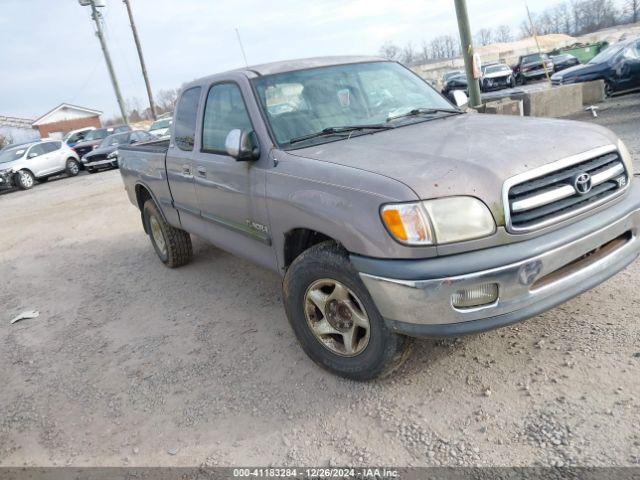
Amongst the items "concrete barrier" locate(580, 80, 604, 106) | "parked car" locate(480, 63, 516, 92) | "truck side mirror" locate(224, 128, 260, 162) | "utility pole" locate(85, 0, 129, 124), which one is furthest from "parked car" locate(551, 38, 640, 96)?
"utility pole" locate(85, 0, 129, 124)

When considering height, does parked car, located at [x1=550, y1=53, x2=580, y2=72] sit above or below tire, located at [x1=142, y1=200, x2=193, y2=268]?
above

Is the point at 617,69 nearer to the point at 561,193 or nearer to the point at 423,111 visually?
the point at 423,111

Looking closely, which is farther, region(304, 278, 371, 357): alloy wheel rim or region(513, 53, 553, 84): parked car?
region(513, 53, 553, 84): parked car

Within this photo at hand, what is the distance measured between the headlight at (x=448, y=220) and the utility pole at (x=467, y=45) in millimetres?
8205

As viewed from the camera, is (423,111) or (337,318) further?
(423,111)

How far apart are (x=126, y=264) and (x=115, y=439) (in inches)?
146

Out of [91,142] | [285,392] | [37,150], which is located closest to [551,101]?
[285,392]

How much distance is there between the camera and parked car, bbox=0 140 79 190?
1780cm

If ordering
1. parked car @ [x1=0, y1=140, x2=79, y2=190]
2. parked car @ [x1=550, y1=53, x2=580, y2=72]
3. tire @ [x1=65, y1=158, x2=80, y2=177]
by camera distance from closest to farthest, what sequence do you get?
1. parked car @ [x1=0, y1=140, x2=79, y2=190]
2. tire @ [x1=65, y1=158, x2=80, y2=177]
3. parked car @ [x1=550, y1=53, x2=580, y2=72]

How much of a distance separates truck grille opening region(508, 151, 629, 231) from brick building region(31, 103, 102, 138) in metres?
63.2

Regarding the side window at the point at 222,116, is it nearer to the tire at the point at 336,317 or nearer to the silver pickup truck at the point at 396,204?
the silver pickup truck at the point at 396,204

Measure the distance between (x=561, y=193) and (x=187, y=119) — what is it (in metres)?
3.12

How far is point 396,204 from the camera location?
95.1 inches

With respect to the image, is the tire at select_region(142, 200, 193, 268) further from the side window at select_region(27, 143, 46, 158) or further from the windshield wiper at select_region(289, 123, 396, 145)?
the side window at select_region(27, 143, 46, 158)
